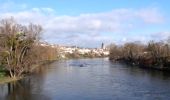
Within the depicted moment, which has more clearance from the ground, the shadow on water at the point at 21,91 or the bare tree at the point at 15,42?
the bare tree at the point at 15,42

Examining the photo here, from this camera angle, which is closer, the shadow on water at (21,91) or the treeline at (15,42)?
the shadow on water at (21,91)

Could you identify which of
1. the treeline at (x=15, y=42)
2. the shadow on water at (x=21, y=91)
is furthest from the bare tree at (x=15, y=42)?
the shadow on water at (x=21, y=91)

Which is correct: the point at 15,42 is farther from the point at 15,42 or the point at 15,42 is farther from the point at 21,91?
the point at 21,91

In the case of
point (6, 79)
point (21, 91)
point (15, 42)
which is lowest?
point (21, 91)

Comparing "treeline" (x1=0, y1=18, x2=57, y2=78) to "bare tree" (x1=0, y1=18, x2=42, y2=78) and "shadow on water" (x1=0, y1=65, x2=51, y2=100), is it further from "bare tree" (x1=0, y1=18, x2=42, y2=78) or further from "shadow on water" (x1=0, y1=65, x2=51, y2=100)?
"shadow on water" (x1=0, y1=65, x2=51, y2=100)

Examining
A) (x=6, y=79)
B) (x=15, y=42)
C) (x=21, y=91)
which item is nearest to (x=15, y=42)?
(x=15, y=42)

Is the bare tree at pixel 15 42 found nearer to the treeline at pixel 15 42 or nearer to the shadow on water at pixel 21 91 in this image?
the treeline at pixel 15 42

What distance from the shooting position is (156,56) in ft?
251

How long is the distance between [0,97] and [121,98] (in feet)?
36.9

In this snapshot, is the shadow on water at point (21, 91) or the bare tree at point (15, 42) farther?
the bare tree at point (15, 42)

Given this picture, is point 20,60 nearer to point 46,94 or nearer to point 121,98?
point 46,94

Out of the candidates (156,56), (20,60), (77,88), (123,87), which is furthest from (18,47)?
(156,56)

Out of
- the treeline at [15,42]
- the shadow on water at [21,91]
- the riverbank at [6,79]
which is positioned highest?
the treeline at [15,42]

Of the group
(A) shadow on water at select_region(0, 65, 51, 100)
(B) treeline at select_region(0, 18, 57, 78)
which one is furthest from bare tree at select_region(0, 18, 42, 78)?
(A) shadow on water at select_region(0, 65, 51, 100)
